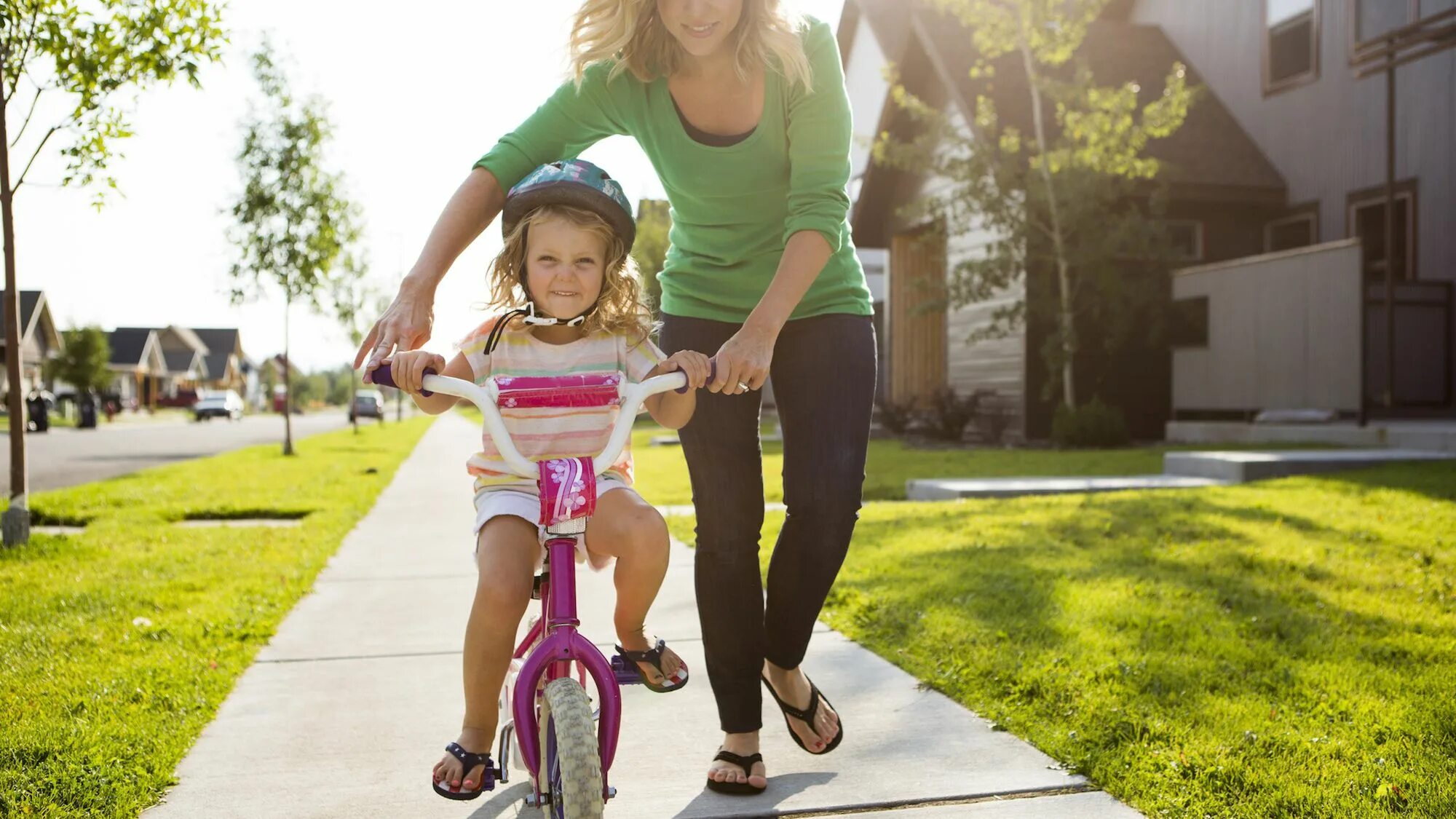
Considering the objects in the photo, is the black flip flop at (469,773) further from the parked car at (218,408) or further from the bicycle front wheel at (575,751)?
the parked car at (218,408)

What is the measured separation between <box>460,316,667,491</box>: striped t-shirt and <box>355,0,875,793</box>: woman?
29 centimetres

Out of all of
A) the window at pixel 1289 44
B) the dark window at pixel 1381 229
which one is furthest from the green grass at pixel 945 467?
the window at pixel 1289 44

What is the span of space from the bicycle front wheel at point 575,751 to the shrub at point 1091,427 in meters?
13.2

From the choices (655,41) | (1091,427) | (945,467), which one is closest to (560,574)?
(655,41)

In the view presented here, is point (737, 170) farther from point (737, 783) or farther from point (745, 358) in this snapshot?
point (737, 783)

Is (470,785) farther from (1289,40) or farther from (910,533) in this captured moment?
(1289,40)

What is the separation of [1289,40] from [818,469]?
17.7 meters

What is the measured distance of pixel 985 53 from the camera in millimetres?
15766

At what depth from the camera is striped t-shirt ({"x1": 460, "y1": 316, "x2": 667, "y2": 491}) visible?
245cm

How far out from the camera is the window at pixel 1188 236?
55.9 feet

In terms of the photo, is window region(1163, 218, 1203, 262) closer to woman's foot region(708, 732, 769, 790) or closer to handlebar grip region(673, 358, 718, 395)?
woman's foot region(708, 732, 769, 790)

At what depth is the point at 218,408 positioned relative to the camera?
5550 centimetres

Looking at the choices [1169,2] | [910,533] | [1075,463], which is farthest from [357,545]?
[1169,2]

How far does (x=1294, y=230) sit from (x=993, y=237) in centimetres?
459
